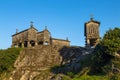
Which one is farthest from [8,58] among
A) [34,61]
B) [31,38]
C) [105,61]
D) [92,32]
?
[105,61]

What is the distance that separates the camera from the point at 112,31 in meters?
53.4

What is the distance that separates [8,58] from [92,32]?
58.4ft

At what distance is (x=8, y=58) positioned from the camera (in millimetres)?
65938

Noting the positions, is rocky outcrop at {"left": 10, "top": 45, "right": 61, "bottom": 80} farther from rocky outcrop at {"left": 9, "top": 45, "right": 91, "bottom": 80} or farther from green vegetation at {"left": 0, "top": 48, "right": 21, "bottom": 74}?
green vegetation at {"left": 0, "top": 48, "right": 21, "bottom": 74}

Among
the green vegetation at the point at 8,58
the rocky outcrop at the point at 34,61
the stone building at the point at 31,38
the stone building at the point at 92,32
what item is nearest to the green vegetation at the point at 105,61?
the rocky outcrop at the point at 34,61

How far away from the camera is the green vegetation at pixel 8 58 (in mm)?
64938

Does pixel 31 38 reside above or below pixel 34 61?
above

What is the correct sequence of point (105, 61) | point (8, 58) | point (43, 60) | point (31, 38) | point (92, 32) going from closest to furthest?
1. point (105, 61)
2. point (8, 58)
3. point (43, 60)
4. point (92, 32)
5. point (31, 38)

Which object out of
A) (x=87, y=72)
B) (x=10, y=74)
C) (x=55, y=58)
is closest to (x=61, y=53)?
(x=55, y=58)

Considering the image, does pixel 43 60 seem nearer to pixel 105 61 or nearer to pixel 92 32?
pixel 92 32

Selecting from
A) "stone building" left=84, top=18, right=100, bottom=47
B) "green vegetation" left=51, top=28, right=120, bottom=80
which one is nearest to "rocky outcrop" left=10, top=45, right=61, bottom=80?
Result: "stone building" left=84, top=18, right=100, bottom=47

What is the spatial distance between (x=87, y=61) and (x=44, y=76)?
8696 millimetres

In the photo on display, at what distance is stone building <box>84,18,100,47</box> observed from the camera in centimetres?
6806

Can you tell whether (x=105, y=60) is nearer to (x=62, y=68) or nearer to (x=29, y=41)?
(x=62, y=68)
